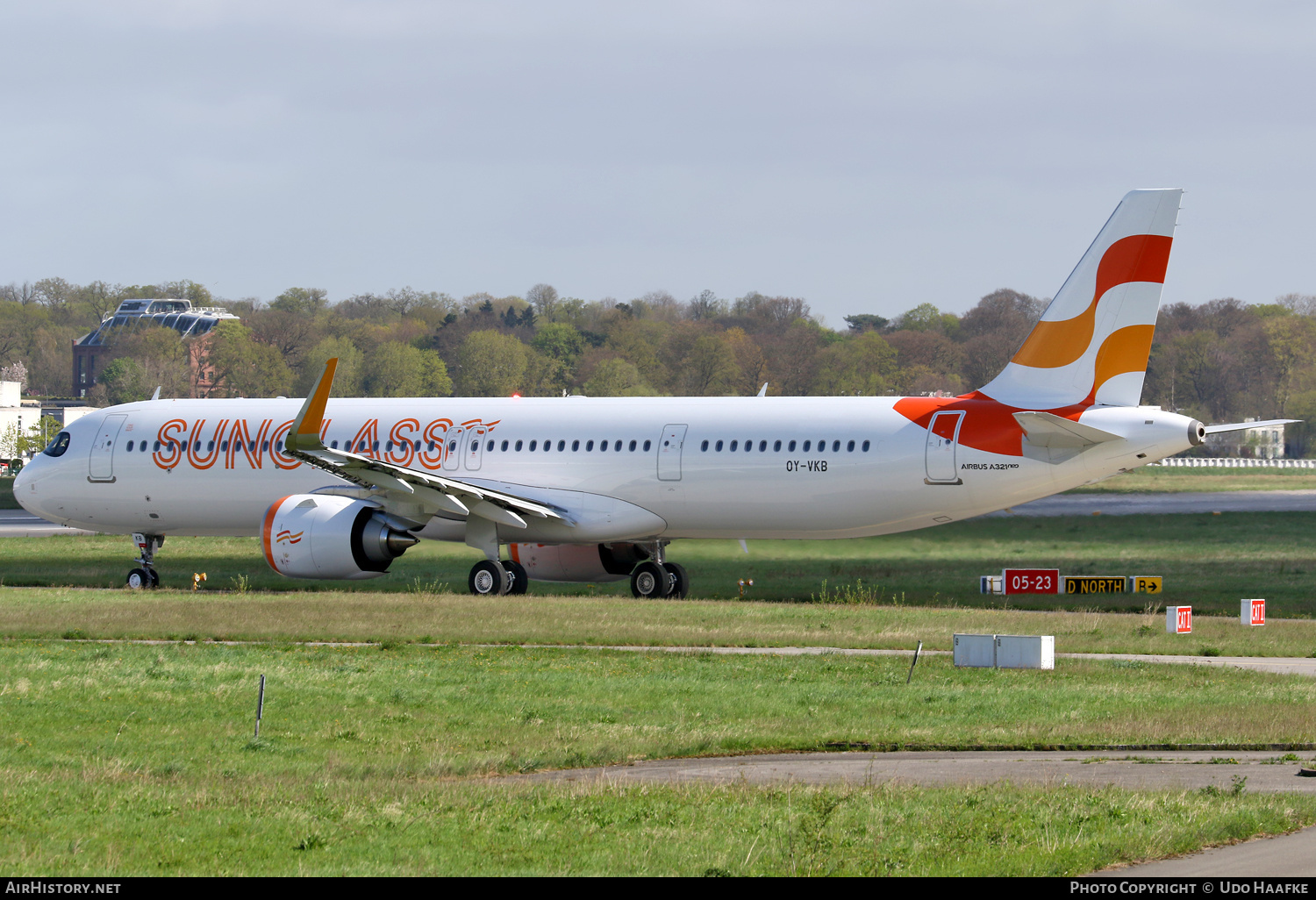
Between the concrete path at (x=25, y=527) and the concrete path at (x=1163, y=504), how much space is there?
37.9m

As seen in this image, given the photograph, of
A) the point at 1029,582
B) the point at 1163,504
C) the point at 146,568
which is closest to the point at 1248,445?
the point at 1163,504

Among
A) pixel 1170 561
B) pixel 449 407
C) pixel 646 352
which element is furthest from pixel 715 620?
pixel 646 352

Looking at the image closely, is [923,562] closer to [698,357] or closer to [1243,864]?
[1243,864]

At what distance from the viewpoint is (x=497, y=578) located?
3481 centimetres

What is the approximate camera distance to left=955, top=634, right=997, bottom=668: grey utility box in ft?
77.1

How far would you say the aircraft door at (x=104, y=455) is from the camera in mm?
39562

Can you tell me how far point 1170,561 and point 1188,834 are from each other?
36562 millimetres

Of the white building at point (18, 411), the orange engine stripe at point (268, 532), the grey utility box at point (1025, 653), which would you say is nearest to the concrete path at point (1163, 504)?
the orange engine stripe at point (268, 532)

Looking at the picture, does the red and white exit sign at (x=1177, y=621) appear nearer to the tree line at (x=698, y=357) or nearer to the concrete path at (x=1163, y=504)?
the concrete path at (x=1163, y=504)

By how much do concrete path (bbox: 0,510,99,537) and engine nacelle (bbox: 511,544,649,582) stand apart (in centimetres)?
2424

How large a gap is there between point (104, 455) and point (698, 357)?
76.6m

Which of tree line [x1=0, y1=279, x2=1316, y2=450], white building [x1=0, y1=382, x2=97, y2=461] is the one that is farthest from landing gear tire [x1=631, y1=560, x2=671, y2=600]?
white building [x1=0, y1=382, x2=97, y2=461]

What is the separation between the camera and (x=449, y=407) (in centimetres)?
3759
